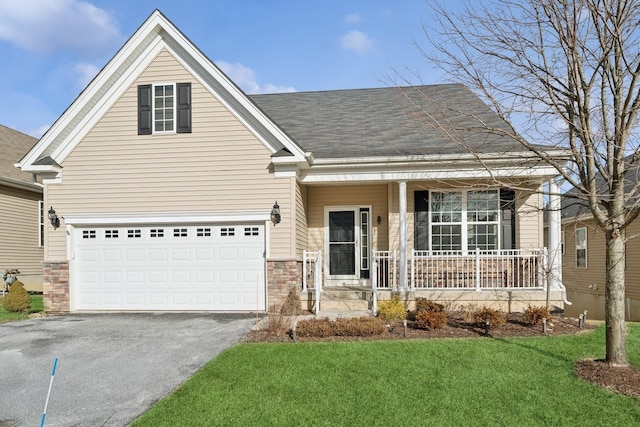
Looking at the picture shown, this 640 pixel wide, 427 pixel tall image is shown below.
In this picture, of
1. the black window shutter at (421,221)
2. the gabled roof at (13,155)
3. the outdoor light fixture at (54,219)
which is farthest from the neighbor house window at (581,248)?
the gabled roof at (13,155)

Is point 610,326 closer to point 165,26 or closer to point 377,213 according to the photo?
point 377,213

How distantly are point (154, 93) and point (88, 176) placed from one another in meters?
2.58

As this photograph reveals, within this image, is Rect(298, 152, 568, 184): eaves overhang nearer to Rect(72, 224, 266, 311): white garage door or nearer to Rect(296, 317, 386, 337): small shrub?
Rect(72, 224, 266, 311): white garage door

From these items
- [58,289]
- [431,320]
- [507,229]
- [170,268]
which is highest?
[507,229]

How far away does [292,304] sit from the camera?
11.1m

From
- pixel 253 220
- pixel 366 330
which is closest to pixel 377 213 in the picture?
pixel 253 220

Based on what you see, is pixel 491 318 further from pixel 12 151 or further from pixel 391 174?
pixel 12 151

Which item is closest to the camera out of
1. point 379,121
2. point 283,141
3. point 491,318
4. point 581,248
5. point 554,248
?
point 491,318

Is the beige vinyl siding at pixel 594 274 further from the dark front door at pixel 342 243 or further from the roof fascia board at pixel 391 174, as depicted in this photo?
the dark front door at pixel 342 243

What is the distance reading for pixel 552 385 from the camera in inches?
239

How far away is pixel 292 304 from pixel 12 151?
15493 millimetres

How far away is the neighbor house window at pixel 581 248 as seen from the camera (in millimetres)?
19141

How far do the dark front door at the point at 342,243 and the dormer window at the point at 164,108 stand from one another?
4.57 m

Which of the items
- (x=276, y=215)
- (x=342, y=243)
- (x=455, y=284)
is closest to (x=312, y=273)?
(x=342, y=243)
